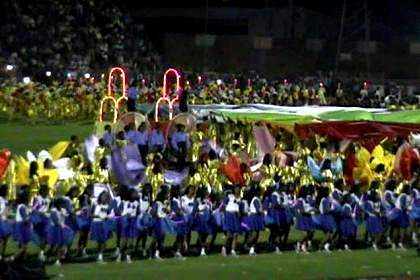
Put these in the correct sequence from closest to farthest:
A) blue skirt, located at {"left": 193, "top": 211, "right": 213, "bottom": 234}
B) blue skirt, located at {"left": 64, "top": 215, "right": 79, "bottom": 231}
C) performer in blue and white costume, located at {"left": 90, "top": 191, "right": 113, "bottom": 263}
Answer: blue skirt, located at {"left": 64, "top": 215, "right": 79, "bottom": 231}, performer in blue and white costume, located at {"left": 90, "top": 191, "right": 113, "bottom": 263}, blue skirt, located at {"left": 193, "top": 211, "right": 213, "bottom": 234}

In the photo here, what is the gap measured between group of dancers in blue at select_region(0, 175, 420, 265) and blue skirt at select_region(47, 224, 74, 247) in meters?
0.02

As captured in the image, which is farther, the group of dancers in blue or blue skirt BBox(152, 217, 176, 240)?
blue skirt BBox(152, 217, 176, 240)

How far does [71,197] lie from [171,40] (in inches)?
1777

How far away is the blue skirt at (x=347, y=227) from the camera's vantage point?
803 inches

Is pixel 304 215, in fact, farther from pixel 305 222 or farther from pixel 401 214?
pixel 401 214

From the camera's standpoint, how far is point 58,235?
17969 millimetres

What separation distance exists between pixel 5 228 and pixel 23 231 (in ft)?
1.03

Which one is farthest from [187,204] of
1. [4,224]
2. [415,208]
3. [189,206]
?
[415,208]

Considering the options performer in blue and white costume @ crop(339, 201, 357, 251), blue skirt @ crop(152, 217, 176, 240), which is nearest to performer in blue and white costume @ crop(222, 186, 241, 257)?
blue skirt @ crop(152, 217, 176, 240)

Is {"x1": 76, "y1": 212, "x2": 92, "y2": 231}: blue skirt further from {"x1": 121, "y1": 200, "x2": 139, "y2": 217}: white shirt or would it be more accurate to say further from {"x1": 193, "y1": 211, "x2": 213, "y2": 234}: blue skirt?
{"x1": 193, "y1": 211, "x2": 213, "y2": 234}: blue skirt

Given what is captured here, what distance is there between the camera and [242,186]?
71.8ft

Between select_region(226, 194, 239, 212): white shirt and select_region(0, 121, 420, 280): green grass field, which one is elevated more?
select_region(226, 194, 239, 212): white shirt

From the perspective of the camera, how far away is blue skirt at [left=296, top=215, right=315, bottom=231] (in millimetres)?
20328

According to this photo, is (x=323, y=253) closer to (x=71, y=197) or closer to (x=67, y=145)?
(x=71, y=197)
